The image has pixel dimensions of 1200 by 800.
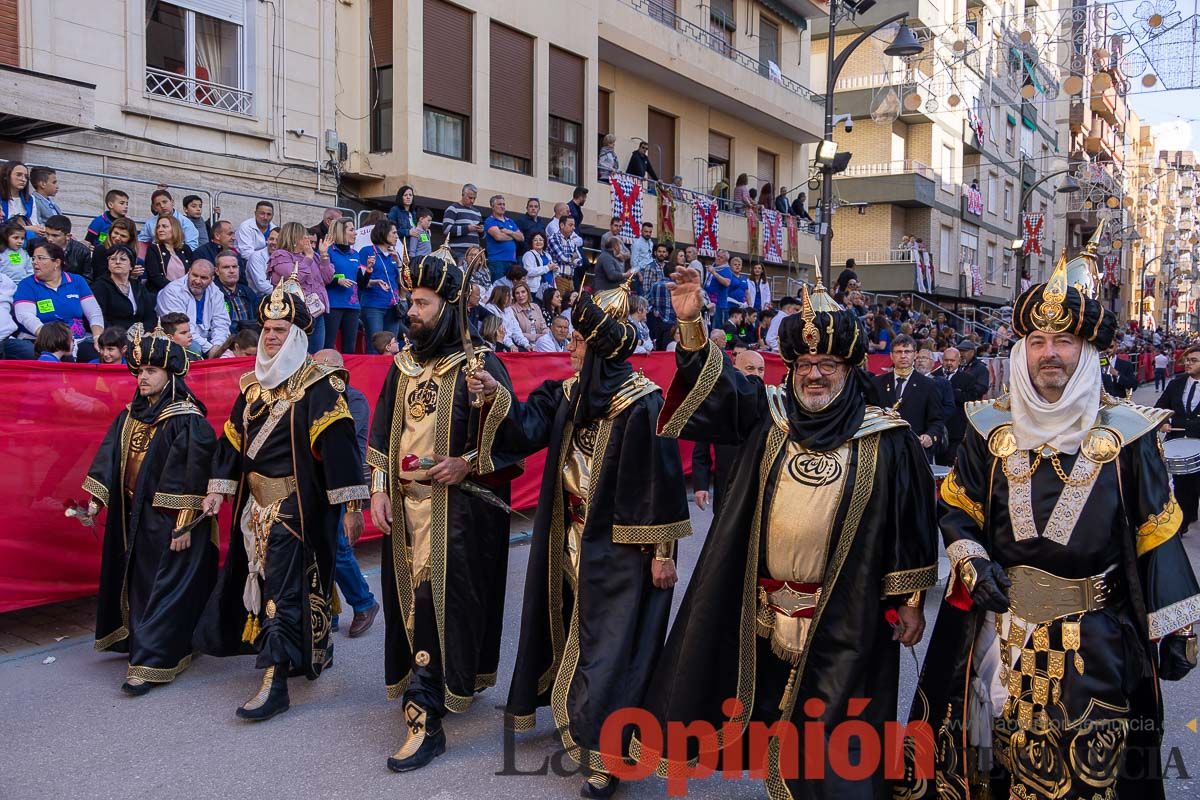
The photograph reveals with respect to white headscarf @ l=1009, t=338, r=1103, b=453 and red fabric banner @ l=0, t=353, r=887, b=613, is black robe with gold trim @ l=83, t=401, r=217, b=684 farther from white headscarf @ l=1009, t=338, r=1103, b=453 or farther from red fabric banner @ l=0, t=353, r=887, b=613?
white headscarf @ l=1009, t=338, r=1103, b=453

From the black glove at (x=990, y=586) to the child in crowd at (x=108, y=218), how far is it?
331 inches

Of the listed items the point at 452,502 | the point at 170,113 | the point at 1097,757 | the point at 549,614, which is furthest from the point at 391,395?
the point at 170,113

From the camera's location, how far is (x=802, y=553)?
375 cm

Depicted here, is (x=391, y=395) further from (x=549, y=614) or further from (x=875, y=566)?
(x=875, y=566)

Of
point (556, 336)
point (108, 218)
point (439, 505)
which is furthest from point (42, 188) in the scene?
point (439, 505)

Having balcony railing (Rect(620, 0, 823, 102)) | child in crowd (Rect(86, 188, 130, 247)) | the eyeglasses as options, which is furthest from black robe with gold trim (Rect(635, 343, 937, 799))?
balcony railing (Rect(620, 0, 823, 102))

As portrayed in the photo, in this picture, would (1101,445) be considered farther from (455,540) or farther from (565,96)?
(565,96)

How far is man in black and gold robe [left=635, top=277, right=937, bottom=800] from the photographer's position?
3.65m

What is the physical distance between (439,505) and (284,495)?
99 cm

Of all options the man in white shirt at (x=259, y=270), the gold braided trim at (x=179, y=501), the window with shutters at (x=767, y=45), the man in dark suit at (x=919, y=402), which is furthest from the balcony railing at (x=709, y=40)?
the gold braided trim at (x=179, y=501)

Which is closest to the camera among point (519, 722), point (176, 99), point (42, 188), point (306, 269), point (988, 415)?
point (988, 415)

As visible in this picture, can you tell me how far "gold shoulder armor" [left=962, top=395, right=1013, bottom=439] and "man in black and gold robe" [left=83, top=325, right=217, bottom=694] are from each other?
4095mm

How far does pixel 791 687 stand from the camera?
3752 millimetres

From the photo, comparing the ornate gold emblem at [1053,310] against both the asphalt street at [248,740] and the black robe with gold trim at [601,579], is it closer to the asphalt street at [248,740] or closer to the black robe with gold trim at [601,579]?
the black robe with gold trim at [601,579]
